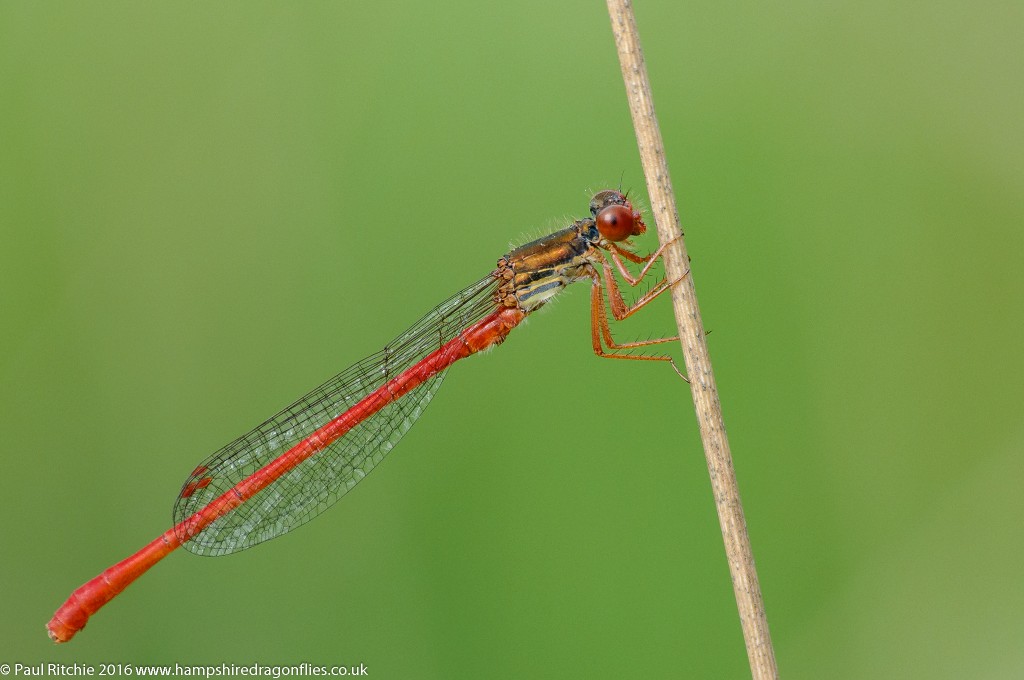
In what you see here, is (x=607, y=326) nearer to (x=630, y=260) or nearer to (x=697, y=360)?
(x=630, y=260)

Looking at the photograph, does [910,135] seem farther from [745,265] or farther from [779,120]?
[745,265]

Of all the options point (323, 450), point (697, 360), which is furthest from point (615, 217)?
point (323, 450)

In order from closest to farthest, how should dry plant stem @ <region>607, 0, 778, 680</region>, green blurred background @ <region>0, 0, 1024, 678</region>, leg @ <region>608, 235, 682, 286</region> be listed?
dry plant stem @ <region>607, 0, 778, 680</region> → leg @ <region>608, 235, 682, 286</region> → green blurred background @ <region>0, 0, 1024, 678</region>

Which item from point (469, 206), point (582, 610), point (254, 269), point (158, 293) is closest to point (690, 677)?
point (582, 610)

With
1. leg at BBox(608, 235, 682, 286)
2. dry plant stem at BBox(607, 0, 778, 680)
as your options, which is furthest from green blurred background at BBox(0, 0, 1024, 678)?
dry plant stem at BBox(607, 0, 778, 680)

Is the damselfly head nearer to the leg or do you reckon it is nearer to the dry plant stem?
the leg

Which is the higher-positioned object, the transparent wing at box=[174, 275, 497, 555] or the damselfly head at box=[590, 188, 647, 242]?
the damselfly head at box=[590, 188, 647, 242]
